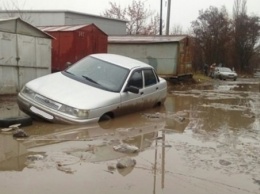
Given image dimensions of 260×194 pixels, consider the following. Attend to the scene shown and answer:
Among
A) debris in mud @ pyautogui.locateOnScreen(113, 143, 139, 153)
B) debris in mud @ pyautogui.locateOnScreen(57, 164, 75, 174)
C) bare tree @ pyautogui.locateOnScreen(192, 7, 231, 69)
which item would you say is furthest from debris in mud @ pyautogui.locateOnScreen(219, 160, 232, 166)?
bare tree @ pyautogui.locateOnScreen(192, 7, 231, 69)

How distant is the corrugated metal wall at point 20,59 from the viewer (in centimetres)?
1252

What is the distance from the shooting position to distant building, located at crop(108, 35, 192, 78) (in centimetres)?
2433

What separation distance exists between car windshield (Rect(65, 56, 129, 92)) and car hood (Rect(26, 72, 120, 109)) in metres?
0.29

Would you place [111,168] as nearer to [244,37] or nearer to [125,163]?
[125,163]

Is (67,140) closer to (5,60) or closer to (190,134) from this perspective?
(190,134)

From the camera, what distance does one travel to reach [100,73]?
32.1ft

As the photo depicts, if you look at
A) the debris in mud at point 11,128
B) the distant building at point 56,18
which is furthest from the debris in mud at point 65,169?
the distant building at point 56,18

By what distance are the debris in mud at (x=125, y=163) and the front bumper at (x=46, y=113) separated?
255cm

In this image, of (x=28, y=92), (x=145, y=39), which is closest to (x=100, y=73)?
(x=28, y=92)

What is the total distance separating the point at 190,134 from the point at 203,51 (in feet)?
156

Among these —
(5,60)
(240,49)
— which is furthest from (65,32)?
(240,49)

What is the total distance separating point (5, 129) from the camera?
7.61 metres

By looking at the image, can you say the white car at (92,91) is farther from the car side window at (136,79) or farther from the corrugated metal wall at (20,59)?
the corrugated metal wall at (20,59)

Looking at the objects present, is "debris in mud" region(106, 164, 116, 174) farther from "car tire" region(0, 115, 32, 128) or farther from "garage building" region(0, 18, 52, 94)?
"garage building" region(0, 18, 52, 94)
